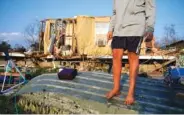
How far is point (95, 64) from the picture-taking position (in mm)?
20016

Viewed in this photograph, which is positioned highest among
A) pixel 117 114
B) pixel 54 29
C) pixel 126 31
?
pixel 54 29

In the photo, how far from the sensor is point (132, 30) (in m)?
3.84

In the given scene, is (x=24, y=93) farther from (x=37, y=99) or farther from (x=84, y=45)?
(x=84, y=45)

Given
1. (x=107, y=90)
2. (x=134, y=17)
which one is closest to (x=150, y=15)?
(x=134, y=17)

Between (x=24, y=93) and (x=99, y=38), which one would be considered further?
(x=99, y=38)

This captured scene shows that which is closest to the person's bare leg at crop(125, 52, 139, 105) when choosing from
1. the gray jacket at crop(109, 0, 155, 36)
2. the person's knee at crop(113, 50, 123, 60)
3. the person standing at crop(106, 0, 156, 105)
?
the person standing at crop(106, 0, 156, 105)

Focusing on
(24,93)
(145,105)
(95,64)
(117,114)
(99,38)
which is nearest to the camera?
(117,114)

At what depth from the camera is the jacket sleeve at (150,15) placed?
3848 millimetres

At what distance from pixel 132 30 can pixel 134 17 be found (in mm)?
182

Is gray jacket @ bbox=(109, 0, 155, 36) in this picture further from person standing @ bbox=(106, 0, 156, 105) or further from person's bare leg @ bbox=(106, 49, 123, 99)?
person's bare leg @ bbox=(106, 49, 123, 99)

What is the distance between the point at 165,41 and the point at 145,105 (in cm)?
3678

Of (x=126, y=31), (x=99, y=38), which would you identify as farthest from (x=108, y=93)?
(x=99, y=38)

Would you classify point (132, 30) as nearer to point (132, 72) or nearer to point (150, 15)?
point (150, 15)

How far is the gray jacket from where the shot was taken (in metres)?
3.85
